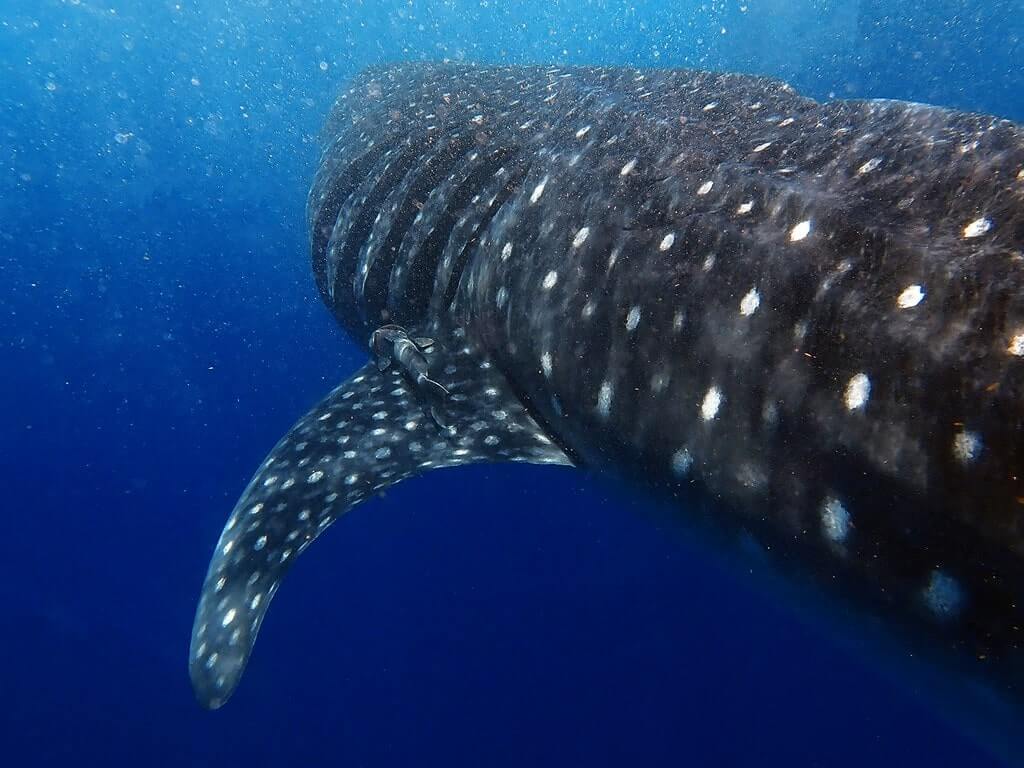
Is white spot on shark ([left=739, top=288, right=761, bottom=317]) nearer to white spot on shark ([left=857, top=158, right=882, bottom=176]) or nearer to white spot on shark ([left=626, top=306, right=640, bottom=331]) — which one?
white spot on shark ([left=626, top=306, right=640, bottom=331])

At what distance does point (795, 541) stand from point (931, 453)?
1.74 ft

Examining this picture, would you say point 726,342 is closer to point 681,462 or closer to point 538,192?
point 681,462

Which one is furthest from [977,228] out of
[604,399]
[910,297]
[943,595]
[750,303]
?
[604,399]

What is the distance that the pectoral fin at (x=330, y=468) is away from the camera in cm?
289

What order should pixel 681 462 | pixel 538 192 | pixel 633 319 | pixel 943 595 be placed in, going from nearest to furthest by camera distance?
pixel 943 595 → pixel 681 462 → pixel 633 319 → pixel 538 192

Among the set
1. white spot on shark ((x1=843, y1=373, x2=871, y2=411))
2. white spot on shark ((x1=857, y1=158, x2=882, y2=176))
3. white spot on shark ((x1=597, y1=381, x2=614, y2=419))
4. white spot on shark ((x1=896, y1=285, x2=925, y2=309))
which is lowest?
white spot on shark ((x1=597, y1=381, x2=614, y2=419))

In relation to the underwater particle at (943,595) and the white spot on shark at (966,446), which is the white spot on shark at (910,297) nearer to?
the white spot on shark at (966,446)

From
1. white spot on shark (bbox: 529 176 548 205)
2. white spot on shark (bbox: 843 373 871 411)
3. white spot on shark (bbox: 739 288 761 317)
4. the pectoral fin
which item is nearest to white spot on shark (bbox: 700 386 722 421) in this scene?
white spot on shark (bbox: 739 288 761 317)

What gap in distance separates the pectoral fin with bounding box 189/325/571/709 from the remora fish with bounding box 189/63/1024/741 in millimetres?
12

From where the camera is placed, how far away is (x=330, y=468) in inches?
129

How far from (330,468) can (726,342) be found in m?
2.11

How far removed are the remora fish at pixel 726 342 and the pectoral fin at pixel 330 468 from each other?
0.04 ft

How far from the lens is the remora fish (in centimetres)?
157

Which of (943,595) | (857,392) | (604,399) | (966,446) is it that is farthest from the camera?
(604,399)
